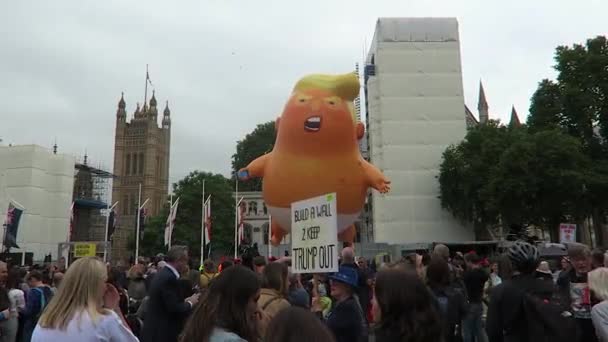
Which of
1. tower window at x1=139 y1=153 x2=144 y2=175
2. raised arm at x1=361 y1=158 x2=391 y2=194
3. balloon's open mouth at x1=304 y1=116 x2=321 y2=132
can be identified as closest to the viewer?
balloon's open mouth at x1=304 y1=116 x2=321 y2=132

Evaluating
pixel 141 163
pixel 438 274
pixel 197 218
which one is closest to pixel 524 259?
pixel 438 274

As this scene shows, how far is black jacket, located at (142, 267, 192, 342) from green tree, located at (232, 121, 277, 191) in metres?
52.3

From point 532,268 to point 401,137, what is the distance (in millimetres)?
35551

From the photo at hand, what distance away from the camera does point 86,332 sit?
115 inches

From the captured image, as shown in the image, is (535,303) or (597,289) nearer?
(535,303)

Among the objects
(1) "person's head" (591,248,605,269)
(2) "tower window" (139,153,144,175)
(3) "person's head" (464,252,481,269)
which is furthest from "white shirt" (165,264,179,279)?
(2) "tower window" (139,153,144,175)

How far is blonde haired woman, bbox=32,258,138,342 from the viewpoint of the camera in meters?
2.91

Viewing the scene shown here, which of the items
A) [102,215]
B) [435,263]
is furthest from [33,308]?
[102,215]

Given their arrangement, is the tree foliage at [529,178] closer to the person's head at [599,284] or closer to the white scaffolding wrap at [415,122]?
the white scaffolding wrap at [415,122]

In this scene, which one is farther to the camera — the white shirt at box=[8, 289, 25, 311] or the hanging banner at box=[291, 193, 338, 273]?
the white shirt at box=[8, 289, 25, 311]

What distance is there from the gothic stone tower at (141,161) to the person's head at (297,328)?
306 ft

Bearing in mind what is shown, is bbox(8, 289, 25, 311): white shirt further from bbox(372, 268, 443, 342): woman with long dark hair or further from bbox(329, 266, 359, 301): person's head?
bbox(372, 268, 443, 342): woman with long dark hair

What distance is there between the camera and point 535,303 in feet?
12.7

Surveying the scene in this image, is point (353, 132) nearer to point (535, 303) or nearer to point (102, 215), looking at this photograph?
point (535, 303)
